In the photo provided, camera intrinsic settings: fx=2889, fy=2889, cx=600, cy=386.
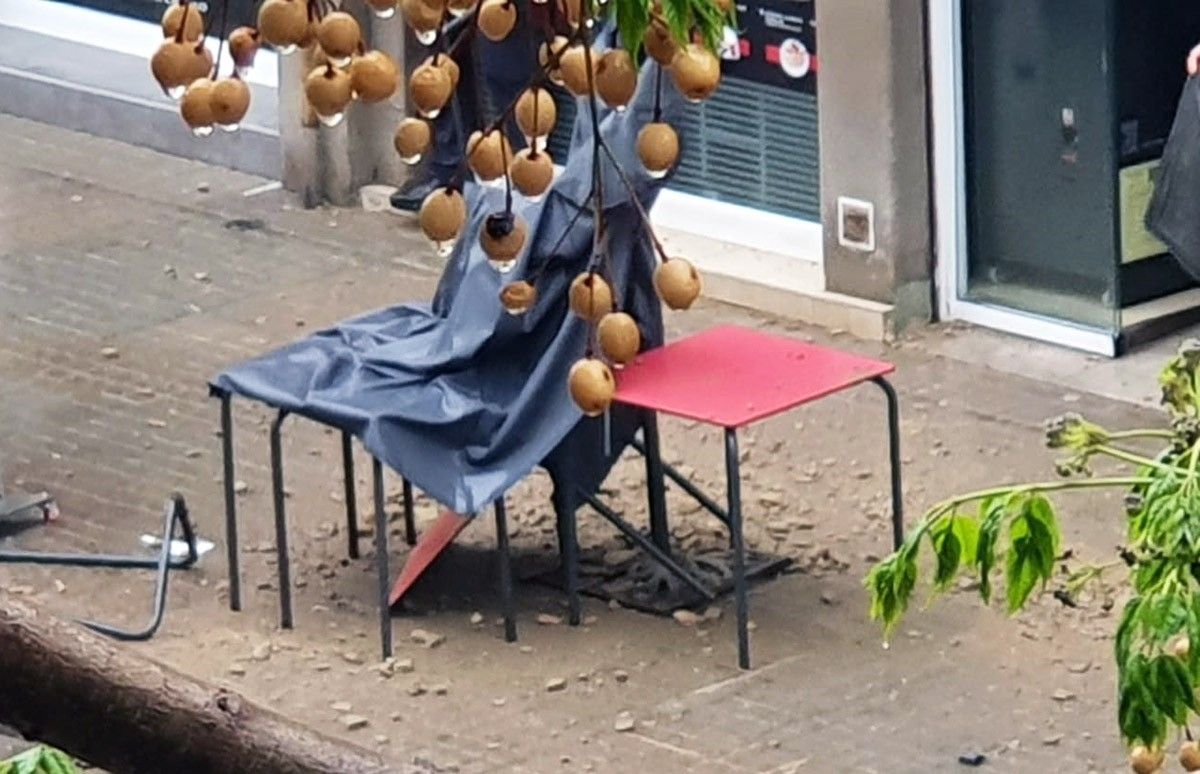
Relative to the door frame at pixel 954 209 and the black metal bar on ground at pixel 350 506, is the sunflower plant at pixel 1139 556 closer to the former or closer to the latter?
the black metal bar on ground at pixel 350 506

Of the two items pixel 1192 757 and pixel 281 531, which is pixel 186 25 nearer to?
pixel 1192 757

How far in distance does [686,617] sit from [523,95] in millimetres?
4736

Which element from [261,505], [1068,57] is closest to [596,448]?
[261,505]

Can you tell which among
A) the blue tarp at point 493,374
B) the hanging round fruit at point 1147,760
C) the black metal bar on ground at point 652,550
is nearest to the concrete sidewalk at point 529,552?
the black metal bar on ground at point 652,550

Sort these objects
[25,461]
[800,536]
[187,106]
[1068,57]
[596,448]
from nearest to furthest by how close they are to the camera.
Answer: [187,106] < [596,448] < [800,536] < [25,461] < [1068,57]

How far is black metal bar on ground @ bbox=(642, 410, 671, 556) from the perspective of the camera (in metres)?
7.79

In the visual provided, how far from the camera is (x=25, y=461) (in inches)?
362

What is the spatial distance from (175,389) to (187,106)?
7.13m

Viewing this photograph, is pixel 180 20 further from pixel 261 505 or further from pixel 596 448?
pixel 261 505

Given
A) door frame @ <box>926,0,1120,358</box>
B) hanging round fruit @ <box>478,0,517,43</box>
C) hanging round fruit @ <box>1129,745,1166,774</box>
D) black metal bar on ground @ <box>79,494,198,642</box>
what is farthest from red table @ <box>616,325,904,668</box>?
hanging round fruit @ <box>478,0,517,43</box>

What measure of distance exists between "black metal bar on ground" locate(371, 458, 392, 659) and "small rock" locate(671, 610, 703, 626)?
76 cm

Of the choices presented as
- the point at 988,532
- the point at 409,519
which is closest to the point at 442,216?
the point at 988,532

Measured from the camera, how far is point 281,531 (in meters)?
7.61

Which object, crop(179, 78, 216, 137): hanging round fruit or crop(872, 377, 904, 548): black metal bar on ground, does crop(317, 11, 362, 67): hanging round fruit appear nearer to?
crop(179, 78, 216, 137): hanging round fruit
